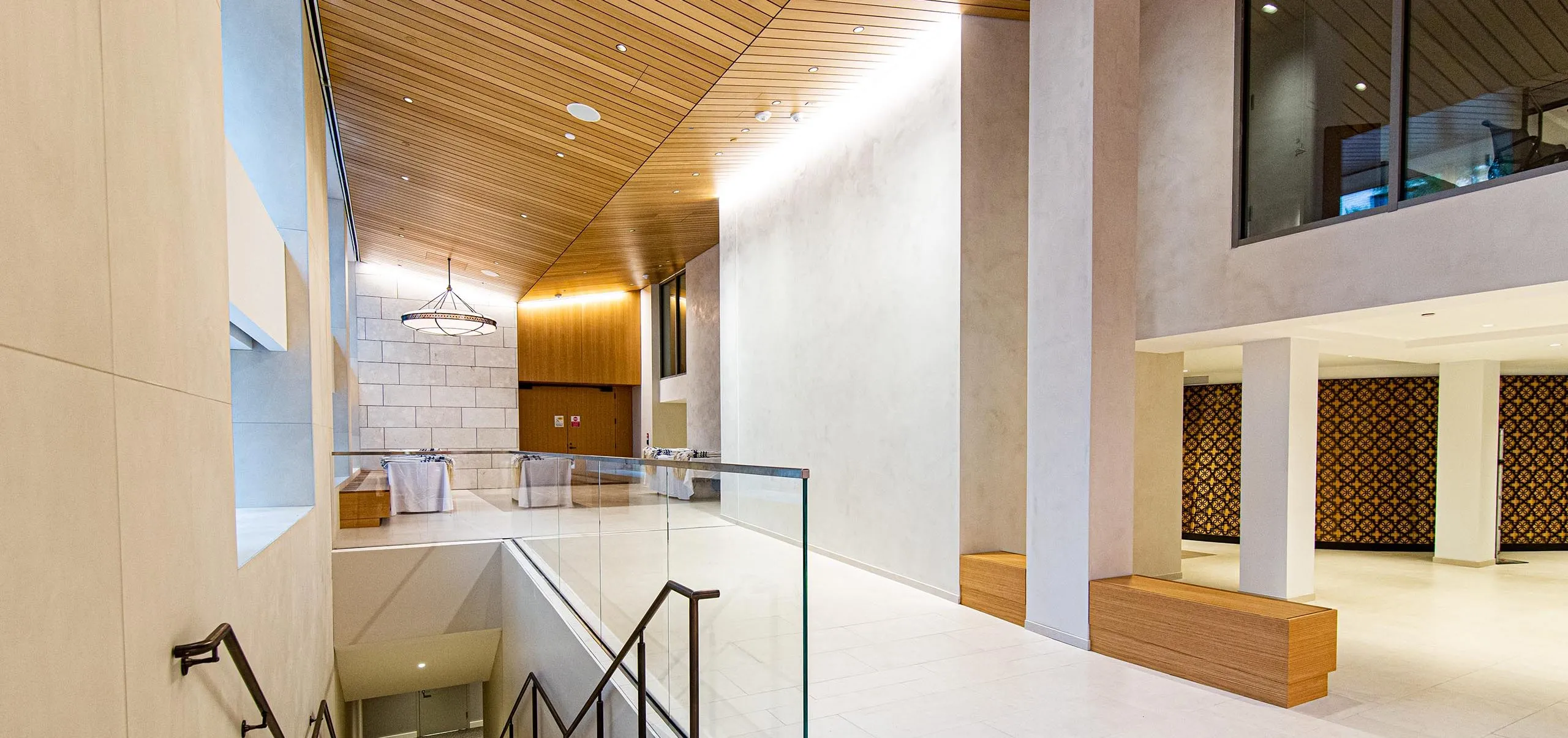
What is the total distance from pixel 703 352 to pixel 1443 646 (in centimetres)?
1115

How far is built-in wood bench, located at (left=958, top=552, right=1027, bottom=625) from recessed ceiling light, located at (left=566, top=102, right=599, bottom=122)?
5095 millimetres

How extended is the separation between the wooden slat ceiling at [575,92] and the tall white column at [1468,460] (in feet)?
23.0

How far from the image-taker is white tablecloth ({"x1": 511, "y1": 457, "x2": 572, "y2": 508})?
6125 mm

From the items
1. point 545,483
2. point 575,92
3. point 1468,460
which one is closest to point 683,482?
point 545,483

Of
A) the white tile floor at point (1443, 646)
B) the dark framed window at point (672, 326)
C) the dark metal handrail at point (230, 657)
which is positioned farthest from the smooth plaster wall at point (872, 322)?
the dark framed window at point (672, 326)

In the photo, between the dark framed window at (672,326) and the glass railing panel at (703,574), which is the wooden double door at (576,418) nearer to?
the dark framed window at (672,326)

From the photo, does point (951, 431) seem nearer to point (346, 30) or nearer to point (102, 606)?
point (102, 606)

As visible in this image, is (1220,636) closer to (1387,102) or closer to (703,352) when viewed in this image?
(1387,102)

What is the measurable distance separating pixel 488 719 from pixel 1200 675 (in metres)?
9.78

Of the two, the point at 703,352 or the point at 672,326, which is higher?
the point at 672,326

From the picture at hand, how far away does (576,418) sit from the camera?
18.1 m

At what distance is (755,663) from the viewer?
2984mm

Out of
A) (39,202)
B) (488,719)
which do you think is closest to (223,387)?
(39,202)

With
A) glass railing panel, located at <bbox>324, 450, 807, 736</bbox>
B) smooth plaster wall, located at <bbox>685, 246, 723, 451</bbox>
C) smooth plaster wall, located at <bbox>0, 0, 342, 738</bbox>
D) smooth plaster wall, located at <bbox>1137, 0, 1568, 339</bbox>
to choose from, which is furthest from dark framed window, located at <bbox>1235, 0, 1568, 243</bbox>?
smooth plaster wall, located at <bbox>685, 246, 723, 451</bbox>
